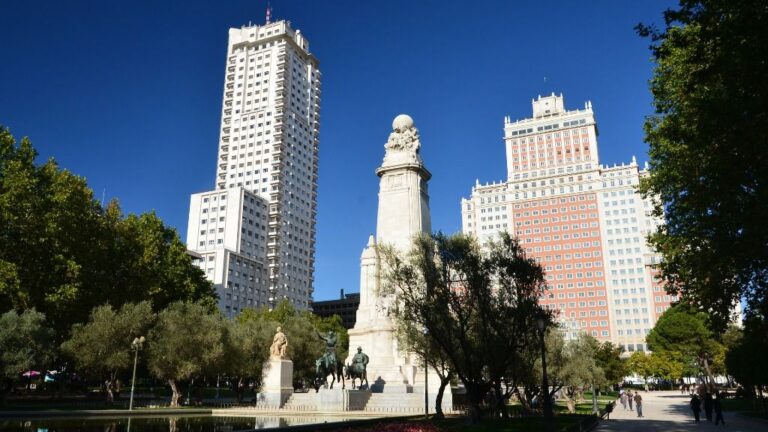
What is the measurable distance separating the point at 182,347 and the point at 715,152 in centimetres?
3393

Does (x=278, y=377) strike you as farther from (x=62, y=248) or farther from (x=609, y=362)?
(x=609, y=362)

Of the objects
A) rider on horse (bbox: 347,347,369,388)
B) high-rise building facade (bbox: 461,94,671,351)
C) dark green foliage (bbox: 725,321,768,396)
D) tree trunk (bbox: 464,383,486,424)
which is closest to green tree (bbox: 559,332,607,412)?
dark green foliage (bbox: 725,321,768,396)

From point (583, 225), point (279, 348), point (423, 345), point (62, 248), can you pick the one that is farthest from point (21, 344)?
point (583, 225)

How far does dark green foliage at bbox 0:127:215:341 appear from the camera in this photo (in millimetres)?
36125

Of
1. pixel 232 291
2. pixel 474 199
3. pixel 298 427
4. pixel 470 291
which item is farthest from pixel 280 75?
pixel 298 427

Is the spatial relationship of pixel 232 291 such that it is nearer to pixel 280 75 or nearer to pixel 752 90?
pixel 280 75

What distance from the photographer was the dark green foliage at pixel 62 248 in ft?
119

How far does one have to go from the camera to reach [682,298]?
28609mm

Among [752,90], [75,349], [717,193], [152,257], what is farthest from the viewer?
[152,257]

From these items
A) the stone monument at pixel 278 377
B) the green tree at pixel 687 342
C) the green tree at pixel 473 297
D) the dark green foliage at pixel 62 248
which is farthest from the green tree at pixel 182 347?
the green tree at pixel 687 342

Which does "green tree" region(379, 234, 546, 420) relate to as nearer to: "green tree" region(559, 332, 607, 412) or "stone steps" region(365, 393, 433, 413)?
A: "stone steps" region(365, 393, 433, 413)

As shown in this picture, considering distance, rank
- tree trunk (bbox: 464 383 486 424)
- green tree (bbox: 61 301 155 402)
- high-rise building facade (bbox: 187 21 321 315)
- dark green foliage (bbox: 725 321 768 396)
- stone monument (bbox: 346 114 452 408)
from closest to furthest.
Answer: tree trunk (bbox: 464 383 486 424)
dark green foliage (bbox: 725 321 768 396)
green tree (bbox: 61 301 155 402)
stone monument (bbox: 346 114 452 408)
high-rise building facade (bbox: 187 21 321 315)

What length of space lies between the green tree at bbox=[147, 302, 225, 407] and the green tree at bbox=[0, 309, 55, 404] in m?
6.68

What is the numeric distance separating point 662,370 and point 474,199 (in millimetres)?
69065
